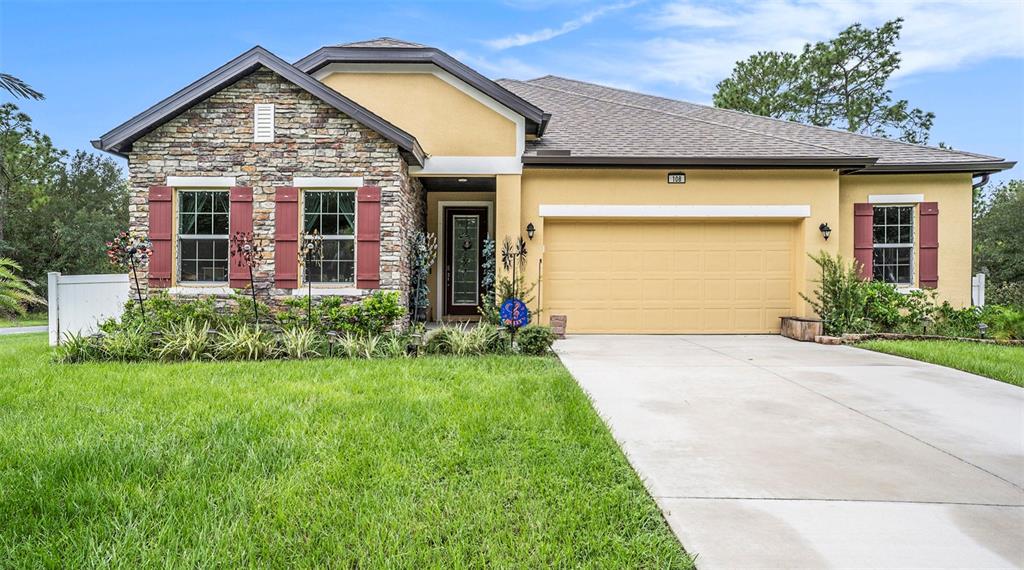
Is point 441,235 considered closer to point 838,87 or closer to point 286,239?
point 286,239

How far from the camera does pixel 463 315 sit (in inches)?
463

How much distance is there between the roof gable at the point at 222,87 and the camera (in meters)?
8.03

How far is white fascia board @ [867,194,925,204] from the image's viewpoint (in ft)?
34.4

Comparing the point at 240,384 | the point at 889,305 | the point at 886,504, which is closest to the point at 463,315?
the point at 240,384

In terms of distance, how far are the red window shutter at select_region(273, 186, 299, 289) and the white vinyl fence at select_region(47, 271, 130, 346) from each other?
253 centimetres

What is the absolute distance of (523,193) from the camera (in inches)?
389

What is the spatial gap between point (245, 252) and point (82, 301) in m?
2.84

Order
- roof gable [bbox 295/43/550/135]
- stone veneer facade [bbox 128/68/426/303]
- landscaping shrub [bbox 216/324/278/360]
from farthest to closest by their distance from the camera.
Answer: roof gable [bbox 295/43/550/135] < stone veneer facade [bbox 128/68/426/303] < landscaping shrub [bbox 216/324/278/360]

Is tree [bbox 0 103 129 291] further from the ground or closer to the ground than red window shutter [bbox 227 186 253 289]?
further from the ground

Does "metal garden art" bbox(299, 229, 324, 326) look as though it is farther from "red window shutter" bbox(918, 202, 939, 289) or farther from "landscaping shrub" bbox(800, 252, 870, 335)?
"red window shutter" bbox(918, 202, 939, 289)

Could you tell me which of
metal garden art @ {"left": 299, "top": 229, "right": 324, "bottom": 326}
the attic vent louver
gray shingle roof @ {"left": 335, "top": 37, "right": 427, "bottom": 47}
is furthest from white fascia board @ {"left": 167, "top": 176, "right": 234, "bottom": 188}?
gray shingle roof @ {"left": 335, "top": 37, "right": 427, "bottom": 47}

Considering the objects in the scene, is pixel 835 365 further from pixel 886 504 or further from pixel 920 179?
pixel 920 179

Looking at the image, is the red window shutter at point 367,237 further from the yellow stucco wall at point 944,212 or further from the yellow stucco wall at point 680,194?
the yellow stucco wall at point 944,212

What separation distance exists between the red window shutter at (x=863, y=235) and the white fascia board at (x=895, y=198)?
0.60 feet
